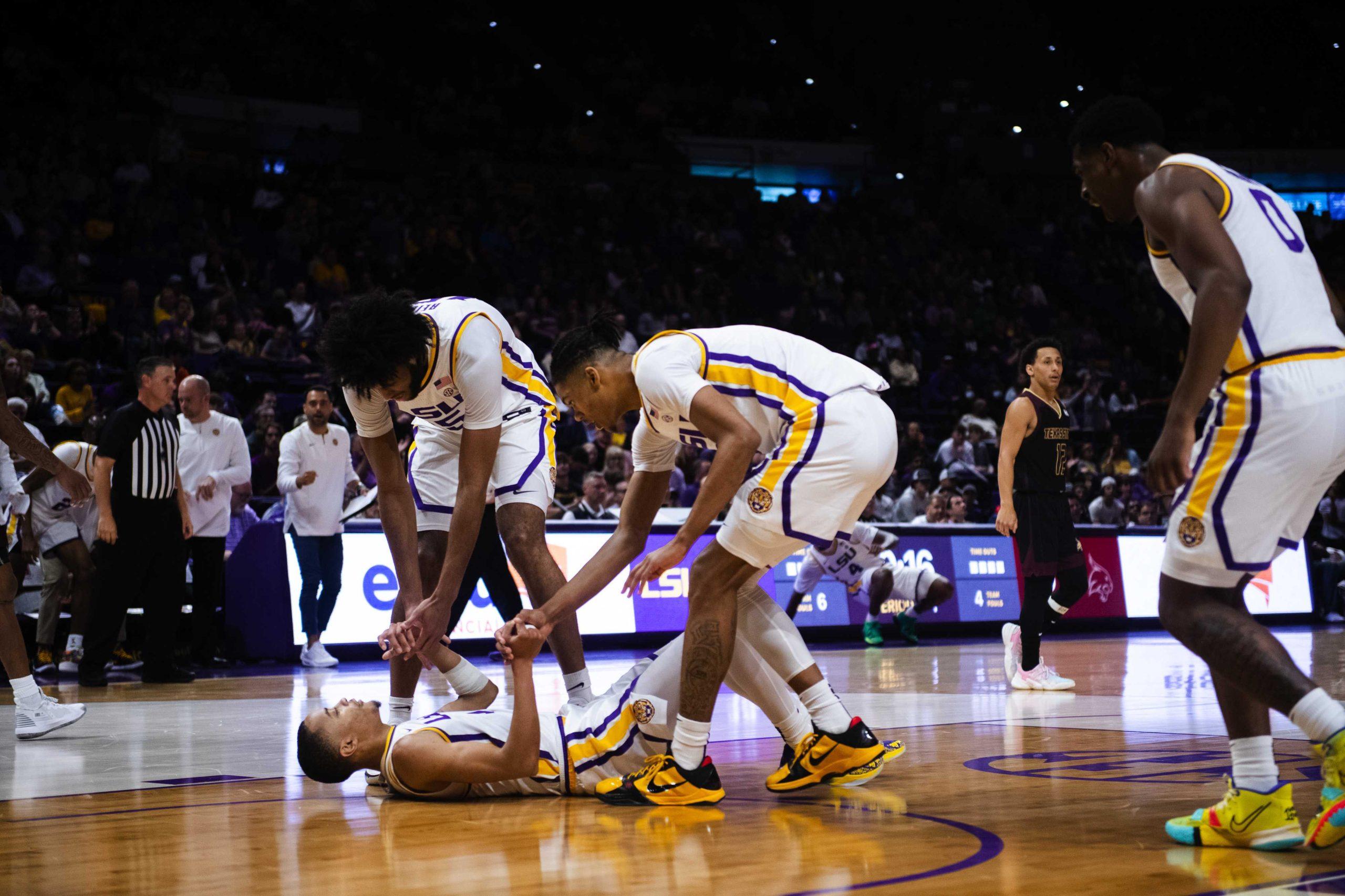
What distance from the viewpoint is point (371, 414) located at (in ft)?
16.3

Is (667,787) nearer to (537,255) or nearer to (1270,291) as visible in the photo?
(1270,291)

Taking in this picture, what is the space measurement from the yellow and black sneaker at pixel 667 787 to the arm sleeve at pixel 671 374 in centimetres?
109

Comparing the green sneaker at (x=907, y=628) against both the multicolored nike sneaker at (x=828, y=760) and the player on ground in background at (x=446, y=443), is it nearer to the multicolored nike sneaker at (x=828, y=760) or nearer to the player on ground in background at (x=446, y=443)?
the player on ground in background at (x=446, y=443)

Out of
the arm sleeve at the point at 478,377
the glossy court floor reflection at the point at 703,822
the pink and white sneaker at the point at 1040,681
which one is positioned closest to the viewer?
the glossy court floor reflection at the point at 703,822

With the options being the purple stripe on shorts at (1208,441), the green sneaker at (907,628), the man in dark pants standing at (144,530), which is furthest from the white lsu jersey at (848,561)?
the purple stripe on shorts at (1208,441)

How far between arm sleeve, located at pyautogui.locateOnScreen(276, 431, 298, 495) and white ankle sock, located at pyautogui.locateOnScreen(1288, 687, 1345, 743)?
25.6ft

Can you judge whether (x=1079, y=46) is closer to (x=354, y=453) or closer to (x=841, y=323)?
(x=841, y=323)

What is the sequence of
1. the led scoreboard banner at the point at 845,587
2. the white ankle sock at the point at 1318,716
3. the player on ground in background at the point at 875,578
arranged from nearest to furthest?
the white ankle sock at the point at 1318,716 → the led scoreboard banner at the point at 845,587 → the player on ground in background at the point at 875,578

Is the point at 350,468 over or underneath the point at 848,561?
over

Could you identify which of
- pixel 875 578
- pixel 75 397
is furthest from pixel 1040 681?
pixel 75 397

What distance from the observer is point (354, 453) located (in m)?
12.1

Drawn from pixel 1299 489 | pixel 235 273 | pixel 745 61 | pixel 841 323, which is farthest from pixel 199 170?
pixel 1299 489

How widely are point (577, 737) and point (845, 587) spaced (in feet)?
28.4

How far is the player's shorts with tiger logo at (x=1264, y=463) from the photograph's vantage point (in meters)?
3.14
